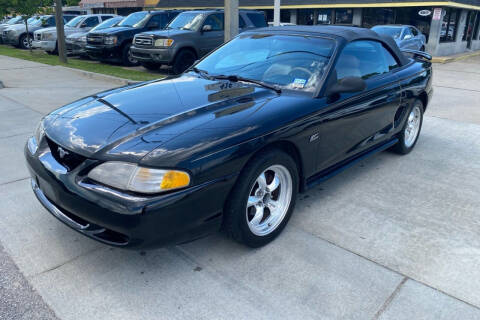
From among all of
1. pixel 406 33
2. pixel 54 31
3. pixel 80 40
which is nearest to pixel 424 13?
pixel 406 33

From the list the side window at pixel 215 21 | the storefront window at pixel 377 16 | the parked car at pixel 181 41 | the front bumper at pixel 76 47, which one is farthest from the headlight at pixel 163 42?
the storefront window at pixel 377 16

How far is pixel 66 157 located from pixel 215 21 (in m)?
9.96

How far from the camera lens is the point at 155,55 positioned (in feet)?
35.9

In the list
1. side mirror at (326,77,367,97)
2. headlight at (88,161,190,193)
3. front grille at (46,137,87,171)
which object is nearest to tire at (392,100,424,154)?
side mirror at (326,77,367,97)

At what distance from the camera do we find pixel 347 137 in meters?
3.73

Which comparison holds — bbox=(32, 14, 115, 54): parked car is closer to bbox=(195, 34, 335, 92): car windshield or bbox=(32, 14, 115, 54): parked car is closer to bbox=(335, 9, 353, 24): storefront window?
bbox=(335, 9, 353, 24): storefront window

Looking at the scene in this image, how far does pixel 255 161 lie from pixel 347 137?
1320mm

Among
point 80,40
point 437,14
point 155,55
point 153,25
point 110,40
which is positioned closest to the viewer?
point 155,55

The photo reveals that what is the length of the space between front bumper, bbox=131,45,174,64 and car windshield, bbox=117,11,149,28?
2.42 m

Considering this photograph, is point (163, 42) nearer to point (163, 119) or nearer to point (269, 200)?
point (163, 119)

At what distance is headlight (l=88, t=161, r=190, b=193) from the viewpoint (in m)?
2.33

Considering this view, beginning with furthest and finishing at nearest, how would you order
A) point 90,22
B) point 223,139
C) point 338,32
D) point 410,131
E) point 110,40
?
point 90,22
point 110,40
point 410,131
point 338,32
point 223,139

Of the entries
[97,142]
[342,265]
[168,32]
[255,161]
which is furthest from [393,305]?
[168,32]

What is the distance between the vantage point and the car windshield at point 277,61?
3548 mm
